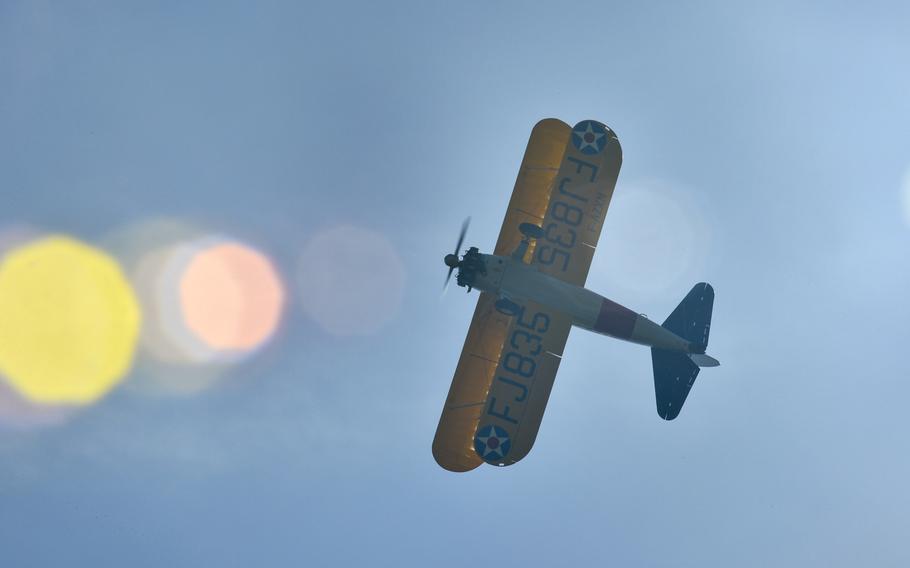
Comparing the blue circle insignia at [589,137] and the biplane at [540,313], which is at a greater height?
the blue circle insignia at [589,137]

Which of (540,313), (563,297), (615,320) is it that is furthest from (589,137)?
(615,320)

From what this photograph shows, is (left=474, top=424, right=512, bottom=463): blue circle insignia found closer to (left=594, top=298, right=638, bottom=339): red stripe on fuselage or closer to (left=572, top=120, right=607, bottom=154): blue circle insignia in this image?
(left=594, top=298, right=638, bottom=339): red stripe on fuselage

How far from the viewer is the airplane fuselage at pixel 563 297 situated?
84.5ft

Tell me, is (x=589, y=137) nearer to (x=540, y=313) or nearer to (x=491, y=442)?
(x=540, y=313)

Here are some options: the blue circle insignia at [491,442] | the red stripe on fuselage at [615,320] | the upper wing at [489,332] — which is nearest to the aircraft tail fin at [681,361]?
the red stripe on fuselage at [615,320]

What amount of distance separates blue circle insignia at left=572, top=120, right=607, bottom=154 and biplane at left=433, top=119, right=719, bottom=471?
36 millimetres

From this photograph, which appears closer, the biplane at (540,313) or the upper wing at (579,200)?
the upper wing at (579,200)

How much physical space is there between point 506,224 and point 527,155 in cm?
259

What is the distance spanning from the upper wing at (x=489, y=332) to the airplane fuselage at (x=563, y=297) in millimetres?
726

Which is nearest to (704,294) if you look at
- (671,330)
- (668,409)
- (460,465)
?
(671,330)

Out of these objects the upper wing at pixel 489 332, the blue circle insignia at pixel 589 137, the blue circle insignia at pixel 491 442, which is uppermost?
the blue circle insignia at pixel 589 137

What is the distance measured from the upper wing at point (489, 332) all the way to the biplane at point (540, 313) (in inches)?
1.5

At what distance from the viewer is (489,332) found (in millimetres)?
27078

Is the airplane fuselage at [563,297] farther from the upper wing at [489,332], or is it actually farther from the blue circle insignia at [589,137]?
the blue circle insignia at [589,137]
